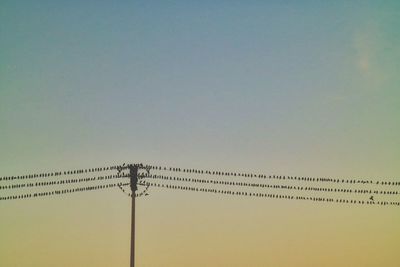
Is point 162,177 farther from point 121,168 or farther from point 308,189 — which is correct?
point 308,189

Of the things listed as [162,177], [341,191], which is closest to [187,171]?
[162,177]

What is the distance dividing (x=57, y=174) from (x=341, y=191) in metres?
Answer: 20.5

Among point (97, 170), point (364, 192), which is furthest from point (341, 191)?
point (97, 170)

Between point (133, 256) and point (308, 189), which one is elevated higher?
point (308, 189)

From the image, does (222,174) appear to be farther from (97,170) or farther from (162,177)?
(97,170)

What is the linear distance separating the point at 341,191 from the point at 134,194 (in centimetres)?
1501

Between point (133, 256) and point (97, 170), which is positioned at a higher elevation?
point (97, 170)

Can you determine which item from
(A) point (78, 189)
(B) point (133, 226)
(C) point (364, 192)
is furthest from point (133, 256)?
(C) point (364, 192)

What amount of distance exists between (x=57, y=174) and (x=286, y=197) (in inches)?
657

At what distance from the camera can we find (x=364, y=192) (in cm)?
5516

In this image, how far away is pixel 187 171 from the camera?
179 ft

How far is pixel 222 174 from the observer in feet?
178

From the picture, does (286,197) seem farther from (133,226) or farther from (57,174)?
(57,174)

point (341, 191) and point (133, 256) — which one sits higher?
point (341, 191)
